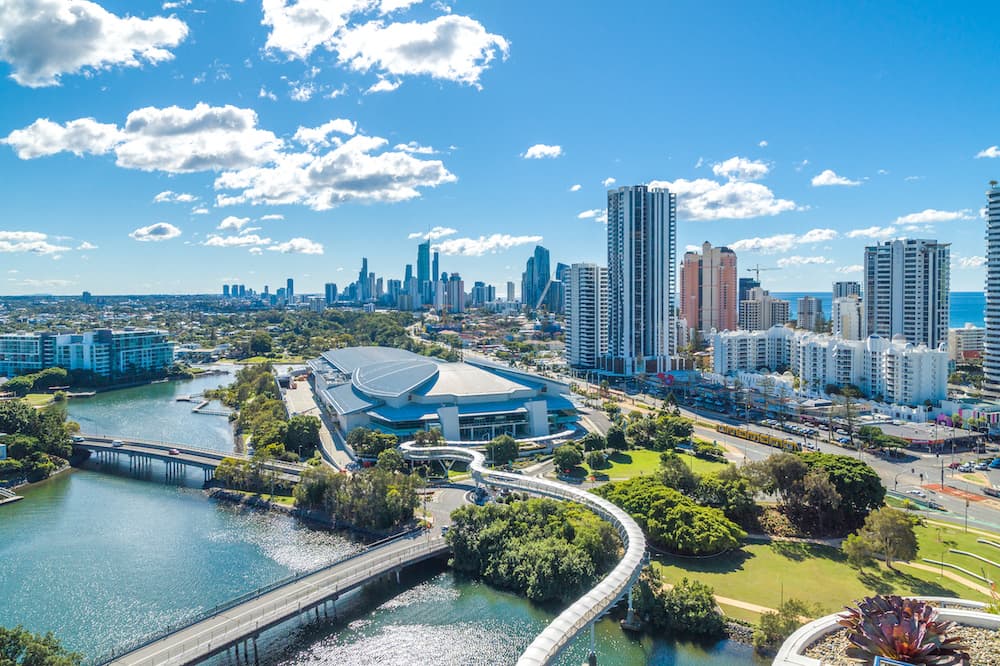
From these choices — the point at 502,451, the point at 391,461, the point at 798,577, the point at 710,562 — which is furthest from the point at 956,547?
the point at 391,461

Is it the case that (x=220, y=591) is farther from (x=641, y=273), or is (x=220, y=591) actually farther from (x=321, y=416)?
(x=641, y=273)

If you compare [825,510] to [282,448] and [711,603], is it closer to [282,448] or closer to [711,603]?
[711,603]

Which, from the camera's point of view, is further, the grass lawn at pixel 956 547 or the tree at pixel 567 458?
the tree at pixel 567 458

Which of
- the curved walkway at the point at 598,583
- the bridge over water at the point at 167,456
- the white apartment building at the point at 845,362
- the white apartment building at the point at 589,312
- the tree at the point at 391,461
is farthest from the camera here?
the white apartment building at the point at 589,312

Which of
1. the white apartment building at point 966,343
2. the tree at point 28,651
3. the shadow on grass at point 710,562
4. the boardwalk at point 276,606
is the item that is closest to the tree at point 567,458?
the shadow on grass at point 710,562

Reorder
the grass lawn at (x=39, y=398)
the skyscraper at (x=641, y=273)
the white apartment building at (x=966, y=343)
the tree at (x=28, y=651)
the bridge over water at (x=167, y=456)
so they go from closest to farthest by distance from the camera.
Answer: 1. the tree at (x=28, y=651)
2. the bridge over water at (x=167, y=456)
3. the grass lawn at (x=39, y=398)
4. the skyscraper at (x=641, y=273)
5. the white apartment building at (x=966, y=343)

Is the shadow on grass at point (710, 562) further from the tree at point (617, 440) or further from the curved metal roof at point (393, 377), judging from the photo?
the curved metal roof at point (393, 377)

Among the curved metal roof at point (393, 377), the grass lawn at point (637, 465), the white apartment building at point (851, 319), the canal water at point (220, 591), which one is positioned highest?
the white apartment building at point (851, 319)

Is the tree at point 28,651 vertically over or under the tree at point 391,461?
under
